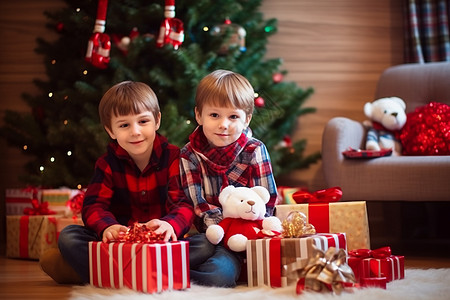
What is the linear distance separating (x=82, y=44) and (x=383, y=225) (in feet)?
5.75

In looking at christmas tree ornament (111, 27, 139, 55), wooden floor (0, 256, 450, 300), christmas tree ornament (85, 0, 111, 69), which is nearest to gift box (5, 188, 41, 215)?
wooden floor (0, 256, 450, 300)

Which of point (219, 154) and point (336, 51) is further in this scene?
point (336, 51)

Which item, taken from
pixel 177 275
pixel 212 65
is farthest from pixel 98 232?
pixel 212 65

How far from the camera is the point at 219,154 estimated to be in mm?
1826

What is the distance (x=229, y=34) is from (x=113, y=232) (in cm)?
145

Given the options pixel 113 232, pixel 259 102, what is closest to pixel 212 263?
pixel 113 232

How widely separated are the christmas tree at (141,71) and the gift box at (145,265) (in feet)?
3.76

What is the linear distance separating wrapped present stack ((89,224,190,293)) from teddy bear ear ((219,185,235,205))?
0.79 ft

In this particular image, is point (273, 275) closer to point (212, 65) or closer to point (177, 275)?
point (177, 275)

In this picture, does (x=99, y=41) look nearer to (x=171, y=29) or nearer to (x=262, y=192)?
(x=171, y=29)

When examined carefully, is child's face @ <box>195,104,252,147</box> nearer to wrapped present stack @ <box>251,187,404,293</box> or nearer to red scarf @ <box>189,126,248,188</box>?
red scarf @ <box>189,126,248,188</box>

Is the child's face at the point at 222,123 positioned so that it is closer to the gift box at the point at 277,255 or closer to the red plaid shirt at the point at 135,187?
the red plaid shirt at the point at 135,187

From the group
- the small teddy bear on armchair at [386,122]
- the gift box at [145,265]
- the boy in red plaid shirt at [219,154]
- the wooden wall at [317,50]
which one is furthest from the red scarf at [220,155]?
the wooden wall at [317,50]

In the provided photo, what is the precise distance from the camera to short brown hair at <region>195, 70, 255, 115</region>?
69.6 inches
